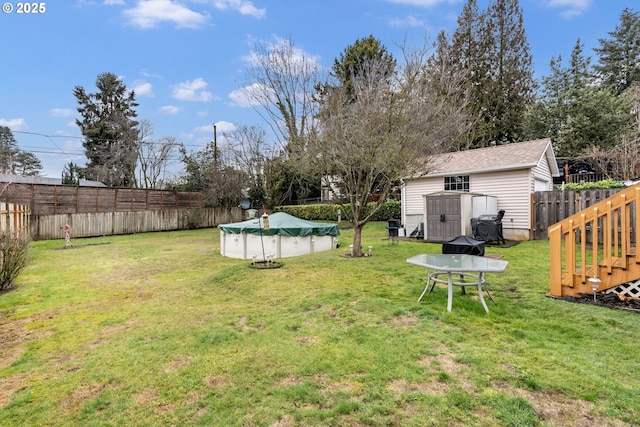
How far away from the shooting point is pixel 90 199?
17.4 meters

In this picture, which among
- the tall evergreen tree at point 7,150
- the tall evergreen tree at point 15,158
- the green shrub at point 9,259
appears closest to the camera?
the green shrub at point 9,259

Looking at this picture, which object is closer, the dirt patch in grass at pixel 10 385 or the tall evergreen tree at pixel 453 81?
the dirt patch in grass at pixel 10 385

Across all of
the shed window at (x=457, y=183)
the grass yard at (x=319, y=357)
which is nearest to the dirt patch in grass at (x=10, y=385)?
the grass yard at (x=319, y=357)

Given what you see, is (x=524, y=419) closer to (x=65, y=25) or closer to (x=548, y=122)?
(x=65, y=25)

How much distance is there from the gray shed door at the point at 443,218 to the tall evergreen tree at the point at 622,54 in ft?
76.7

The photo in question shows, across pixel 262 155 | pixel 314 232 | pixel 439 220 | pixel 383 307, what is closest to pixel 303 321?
pixel 383 307

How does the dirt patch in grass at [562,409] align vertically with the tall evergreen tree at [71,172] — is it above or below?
below

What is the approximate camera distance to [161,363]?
10.5ft

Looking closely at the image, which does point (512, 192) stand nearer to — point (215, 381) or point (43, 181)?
point (215, 381)

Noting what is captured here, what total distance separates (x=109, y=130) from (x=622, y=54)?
42.6 metres

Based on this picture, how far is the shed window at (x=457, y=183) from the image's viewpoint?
12.5 metres

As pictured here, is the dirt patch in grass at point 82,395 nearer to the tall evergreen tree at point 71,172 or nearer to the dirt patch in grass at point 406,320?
the dirt patch in grass at point 406,320

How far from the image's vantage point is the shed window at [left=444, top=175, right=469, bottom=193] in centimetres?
1254

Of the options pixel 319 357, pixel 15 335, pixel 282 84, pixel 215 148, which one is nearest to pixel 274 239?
pixel 15 335
